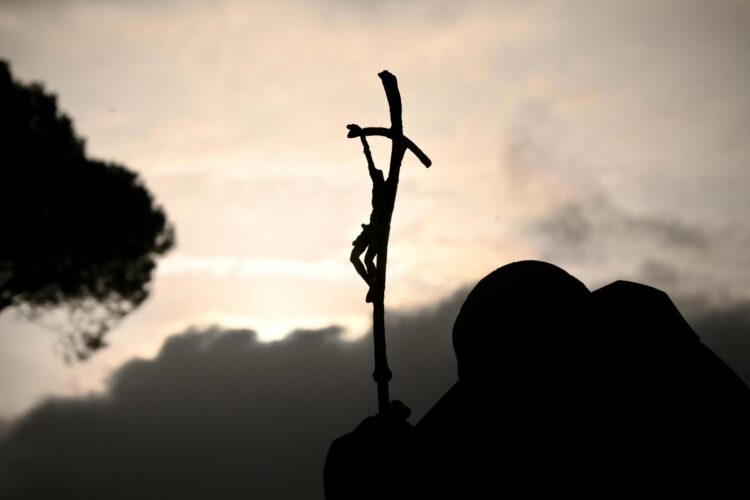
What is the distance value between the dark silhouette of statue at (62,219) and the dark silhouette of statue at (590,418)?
18714 mm

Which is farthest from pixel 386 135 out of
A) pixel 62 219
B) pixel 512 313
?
pixel 62 219

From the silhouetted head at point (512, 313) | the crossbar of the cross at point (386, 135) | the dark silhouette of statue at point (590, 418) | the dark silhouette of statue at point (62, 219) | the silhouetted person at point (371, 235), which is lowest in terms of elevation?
the dark silhouette of statue at point (590, 418)

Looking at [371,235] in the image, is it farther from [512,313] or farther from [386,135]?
[512,313]

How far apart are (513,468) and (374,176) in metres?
2.88

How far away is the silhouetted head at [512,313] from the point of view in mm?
5484

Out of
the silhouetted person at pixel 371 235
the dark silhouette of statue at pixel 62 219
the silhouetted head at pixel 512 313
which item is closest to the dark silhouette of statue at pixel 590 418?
the silhouetted head at pixel 512 313

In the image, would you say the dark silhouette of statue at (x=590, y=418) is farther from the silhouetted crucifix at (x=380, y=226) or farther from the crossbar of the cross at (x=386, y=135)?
the crossbar of the cross at (x=386, y=135)

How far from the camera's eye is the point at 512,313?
20.0 ft

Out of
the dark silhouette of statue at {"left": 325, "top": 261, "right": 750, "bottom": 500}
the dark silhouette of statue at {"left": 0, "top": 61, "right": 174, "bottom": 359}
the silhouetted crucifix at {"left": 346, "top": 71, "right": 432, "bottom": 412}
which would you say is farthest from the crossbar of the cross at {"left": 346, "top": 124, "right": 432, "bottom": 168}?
the dark silhouette of statue at {"left": 0, "top": 61, "right": 174, "bottom": 359}

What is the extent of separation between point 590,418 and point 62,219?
67.0 ft

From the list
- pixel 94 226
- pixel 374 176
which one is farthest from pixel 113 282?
pixel 374 176

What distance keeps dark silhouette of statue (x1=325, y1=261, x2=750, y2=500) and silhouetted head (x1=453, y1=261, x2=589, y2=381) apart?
0.10 meters

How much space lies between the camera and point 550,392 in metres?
4.55

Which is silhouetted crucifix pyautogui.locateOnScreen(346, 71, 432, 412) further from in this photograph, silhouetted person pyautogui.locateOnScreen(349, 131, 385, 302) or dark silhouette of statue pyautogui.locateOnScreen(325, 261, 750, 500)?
dark silhouette of statue pyautogui.locateOnScreen(325, 261, 750, 500)
